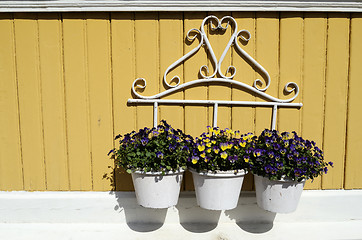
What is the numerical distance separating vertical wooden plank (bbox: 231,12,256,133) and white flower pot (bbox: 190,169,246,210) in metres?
0.45

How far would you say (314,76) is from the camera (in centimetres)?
241

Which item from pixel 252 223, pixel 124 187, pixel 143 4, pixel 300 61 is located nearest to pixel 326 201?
pixel 252 223

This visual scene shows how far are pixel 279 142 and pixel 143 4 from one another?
141cm

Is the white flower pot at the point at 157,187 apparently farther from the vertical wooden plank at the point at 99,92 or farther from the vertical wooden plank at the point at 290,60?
the vertical wooden plank at the point at 290,60

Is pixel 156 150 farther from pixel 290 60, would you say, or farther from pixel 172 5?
pixel 290 60

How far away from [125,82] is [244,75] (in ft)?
3.02

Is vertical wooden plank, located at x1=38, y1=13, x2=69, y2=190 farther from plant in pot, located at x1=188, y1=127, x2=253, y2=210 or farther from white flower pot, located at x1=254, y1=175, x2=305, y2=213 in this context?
white flower pot, located at x1=254, y1=175, x2=305, y2=213

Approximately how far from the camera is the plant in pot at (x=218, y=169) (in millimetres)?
2072

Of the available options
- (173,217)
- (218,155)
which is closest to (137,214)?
(173,217)

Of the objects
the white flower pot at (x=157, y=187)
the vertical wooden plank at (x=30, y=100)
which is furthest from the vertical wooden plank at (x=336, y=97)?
the vertical wooden plank at (x=30, y=100)

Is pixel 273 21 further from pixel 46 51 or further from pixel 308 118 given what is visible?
pixel 46 51

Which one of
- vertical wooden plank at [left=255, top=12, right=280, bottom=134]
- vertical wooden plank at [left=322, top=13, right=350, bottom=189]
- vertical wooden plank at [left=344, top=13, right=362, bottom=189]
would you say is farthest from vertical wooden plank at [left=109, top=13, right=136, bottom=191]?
vertical wooden plank at [left=344, top=13, right=362, bottom=189]

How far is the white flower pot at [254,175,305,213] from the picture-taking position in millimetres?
2096

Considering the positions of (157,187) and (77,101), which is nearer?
(157,187)
